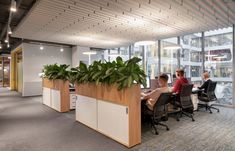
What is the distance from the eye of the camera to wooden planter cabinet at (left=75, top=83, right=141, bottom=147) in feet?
9.82

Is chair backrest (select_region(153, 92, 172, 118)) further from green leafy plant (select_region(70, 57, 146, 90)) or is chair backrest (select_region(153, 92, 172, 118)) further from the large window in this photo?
the large window

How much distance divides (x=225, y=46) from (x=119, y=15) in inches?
181

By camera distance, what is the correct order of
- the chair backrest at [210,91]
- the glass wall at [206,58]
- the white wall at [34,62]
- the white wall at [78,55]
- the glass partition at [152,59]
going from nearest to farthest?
the chair backrest at [210,91] < the glass wall at [206,58] < the glass partition at [152,59] < the white wall at [34,62] < the white wall at [78,55]

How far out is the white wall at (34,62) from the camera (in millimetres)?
9266

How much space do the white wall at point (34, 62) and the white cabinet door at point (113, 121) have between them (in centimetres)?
735

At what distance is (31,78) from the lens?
31.1 feet

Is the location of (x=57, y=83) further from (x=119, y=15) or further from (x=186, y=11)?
(x=186, y=11)

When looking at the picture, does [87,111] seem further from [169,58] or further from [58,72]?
[169,58]

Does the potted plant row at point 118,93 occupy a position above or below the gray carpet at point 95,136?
above

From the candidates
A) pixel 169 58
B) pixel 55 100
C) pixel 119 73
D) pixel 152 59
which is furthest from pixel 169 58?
pixel 119 73

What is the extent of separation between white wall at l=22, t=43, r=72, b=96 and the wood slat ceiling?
2400mm

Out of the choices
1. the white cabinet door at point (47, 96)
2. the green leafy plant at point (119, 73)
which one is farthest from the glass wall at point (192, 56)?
the white cabinet door at point (47, 96)

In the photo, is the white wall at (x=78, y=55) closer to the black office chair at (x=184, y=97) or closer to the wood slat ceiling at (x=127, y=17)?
the wood slat ceiling at (x=127, y=17)

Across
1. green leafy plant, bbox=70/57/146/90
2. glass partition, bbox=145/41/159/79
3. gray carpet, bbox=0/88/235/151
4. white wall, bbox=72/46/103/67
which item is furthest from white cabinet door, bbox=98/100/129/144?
white wall, bbox=72/46/103/67
